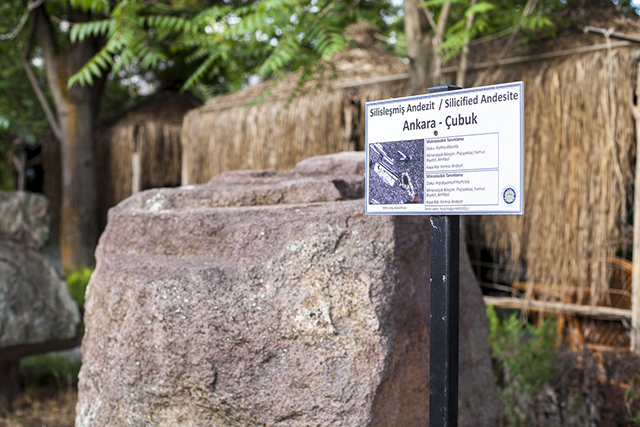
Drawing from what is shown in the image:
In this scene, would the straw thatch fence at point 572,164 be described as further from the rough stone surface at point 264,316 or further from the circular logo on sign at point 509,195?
the circular logo on sign at point 509,195

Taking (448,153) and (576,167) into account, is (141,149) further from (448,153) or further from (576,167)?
(448,153)

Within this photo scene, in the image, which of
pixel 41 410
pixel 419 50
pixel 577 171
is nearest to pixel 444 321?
pixel 577 171

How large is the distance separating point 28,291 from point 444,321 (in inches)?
124

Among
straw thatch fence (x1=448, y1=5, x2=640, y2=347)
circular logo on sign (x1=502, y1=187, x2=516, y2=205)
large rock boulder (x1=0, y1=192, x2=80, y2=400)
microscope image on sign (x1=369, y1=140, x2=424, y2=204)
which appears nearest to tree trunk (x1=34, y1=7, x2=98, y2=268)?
large rock boulder (x1=0, y1=192, x2=80, y2=400)

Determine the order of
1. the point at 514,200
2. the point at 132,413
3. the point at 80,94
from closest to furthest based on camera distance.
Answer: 1. the point at 514,200
2. the point at 132,413
3. the point at 80,94

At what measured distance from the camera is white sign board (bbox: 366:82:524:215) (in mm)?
1515

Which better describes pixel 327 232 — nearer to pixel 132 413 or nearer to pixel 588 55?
pixel 132 413

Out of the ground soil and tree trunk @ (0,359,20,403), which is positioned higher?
tree trunk @ (0,359,20,403)

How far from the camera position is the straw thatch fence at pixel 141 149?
25.5 ft

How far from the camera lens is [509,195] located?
1.50 m

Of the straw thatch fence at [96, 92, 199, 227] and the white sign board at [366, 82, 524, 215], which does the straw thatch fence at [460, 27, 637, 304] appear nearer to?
the white sign board at [366, 82, 524, 215]

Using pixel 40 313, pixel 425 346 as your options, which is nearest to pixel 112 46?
pixel 40 313

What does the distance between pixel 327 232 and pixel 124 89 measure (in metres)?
10.5

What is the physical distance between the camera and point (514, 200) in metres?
1.49
